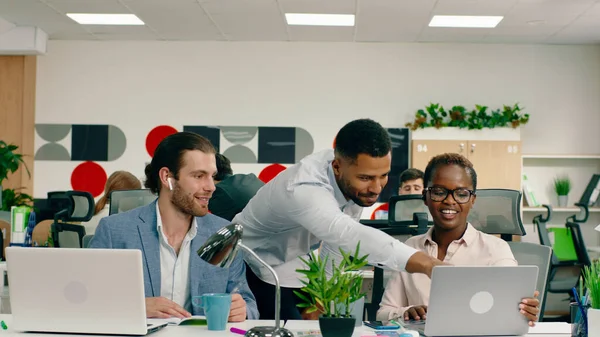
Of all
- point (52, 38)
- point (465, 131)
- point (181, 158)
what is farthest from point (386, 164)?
point (52, 38)

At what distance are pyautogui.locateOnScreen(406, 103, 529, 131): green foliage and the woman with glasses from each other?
5242 millimetres

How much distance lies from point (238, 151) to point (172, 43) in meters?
1.45

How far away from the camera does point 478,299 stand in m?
1.97

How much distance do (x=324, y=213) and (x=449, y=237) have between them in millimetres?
587

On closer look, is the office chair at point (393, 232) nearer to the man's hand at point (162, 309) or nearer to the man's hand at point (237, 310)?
the man's hand at point (237, 310)

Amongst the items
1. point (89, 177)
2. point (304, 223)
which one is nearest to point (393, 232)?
point (304, 223)

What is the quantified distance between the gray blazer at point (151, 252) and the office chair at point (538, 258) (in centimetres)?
115

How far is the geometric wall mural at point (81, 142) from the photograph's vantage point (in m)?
8.20

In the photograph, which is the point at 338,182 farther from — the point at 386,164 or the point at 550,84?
the point at 550,84

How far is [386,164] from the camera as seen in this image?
2.51 m

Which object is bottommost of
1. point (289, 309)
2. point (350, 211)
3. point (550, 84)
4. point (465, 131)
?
point (289, 309)

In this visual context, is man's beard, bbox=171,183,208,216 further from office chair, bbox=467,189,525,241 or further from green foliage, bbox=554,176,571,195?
green foliage, bbox=554,176,571,195

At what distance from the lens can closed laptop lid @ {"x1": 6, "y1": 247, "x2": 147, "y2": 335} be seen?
1.92 meters

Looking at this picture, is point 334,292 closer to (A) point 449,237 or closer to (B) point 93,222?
(A) point 449,237
